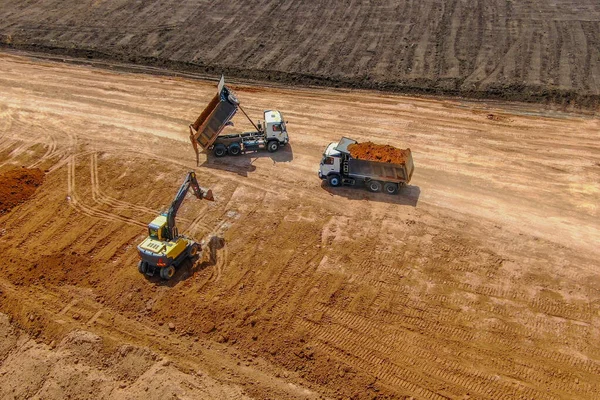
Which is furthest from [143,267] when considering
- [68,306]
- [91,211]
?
[91,211]

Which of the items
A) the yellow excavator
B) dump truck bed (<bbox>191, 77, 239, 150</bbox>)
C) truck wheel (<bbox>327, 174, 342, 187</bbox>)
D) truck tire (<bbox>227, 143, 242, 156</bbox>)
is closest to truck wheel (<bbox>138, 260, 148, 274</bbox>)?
the yellow excavator

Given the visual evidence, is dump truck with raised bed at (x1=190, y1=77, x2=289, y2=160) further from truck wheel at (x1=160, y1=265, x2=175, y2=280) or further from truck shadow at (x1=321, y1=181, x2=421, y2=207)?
truck wheel at (x1=160, y1=265, x2=175, y2=280)

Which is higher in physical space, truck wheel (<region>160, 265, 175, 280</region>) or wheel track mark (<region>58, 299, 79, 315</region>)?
truck wheel (<region>160, 265, 175, 280</region>)

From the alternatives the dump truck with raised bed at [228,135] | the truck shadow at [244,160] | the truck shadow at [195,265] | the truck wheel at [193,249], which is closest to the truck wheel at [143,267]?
the truck shadow at [195,265]

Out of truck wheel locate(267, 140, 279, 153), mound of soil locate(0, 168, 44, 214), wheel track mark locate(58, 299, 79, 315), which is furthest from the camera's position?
truck wheel locate(267, 140, 279, 153)

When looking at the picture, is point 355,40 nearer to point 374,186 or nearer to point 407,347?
point 374,186

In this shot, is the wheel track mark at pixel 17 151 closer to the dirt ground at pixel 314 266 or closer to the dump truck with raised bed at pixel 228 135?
the dirt ground at pixel 314 266
